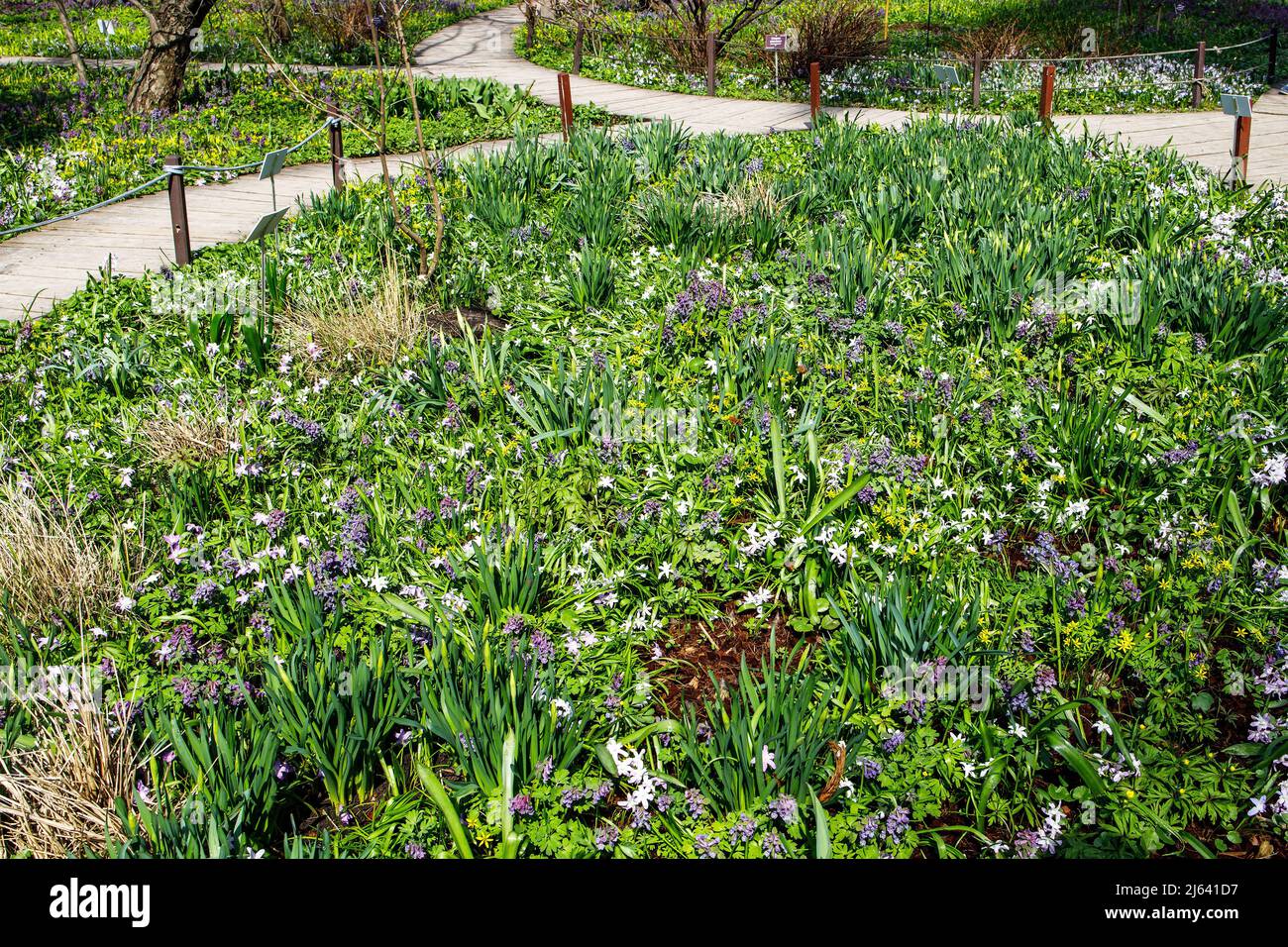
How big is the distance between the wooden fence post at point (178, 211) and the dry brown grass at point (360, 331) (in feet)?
4.93

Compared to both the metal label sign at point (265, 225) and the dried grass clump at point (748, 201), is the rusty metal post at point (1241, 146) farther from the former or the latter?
the metal label sign at point (265, 225)

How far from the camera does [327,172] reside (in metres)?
9.79

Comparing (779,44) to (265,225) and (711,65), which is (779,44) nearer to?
(711,65)

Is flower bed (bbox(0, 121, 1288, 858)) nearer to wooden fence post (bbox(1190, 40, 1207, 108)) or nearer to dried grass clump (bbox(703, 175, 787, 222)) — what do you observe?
dried grass clump (bbox(703, 175, 787, 222))

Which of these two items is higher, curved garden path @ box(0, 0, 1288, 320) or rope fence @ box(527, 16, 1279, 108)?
rope fence @ box(527, 16, 1279, 108)

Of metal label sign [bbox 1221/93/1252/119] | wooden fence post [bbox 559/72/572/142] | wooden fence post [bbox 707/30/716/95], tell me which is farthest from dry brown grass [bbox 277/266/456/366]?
wooden fence post [bbox 707/30/716/95]

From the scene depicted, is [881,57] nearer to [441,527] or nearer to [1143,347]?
[1143,347]

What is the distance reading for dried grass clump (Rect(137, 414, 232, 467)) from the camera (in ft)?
13.9

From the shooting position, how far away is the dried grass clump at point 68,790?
2514 millimetres

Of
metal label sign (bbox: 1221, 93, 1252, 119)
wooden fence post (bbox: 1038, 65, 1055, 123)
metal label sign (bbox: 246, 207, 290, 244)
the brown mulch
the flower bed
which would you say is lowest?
the brown mulch

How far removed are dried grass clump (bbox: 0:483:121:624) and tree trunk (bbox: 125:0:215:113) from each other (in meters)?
9.53

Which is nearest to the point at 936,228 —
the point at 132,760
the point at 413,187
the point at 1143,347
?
the point at 1143,347

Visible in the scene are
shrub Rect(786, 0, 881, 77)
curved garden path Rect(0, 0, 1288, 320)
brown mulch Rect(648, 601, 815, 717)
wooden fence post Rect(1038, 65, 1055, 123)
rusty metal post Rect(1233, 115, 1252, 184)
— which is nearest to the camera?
brown mulch Rect(648, 601, 815, 717)

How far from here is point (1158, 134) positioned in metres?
10.7
